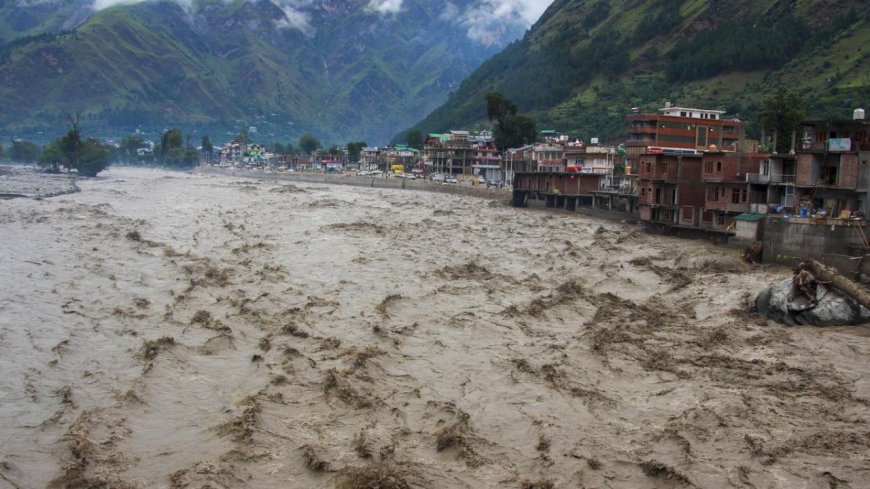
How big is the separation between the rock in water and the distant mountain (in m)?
80.4

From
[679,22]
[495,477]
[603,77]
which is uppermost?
[679,22]

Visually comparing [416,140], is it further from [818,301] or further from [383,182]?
[818,301]

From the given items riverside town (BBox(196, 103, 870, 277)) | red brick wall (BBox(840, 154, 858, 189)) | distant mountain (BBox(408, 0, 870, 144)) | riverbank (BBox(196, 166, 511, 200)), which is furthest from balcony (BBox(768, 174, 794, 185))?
distant mountain (BBox(408, 0, 870, 144))

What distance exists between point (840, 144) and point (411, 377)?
104 feet

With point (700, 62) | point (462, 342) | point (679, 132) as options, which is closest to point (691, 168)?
point (679, 132)

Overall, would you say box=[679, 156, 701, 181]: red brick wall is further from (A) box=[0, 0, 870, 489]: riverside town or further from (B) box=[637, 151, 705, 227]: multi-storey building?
(A) box=[0, 0, 870, 489]: riverside town

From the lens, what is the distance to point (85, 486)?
14070mm

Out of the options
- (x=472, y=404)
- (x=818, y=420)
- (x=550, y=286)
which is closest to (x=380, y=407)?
(x=472, y=404)

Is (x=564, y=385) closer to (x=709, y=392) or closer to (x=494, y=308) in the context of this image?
(x=709, y=392)

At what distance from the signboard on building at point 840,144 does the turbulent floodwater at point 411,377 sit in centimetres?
835

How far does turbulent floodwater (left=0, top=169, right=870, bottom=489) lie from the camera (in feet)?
50.6

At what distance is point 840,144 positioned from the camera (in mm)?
41938

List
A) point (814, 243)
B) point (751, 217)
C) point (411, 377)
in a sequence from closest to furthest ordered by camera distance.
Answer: point (411, 377) → point (814, 243) → point (751, 217)

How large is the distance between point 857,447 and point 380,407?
33.8 feet
